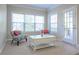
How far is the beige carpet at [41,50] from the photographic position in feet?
6.55

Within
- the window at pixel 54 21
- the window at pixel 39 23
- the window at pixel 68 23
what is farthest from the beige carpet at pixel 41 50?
the window at pixel 39 23

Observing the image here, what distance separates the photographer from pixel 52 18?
2254 mm

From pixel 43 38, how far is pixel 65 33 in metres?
0.59

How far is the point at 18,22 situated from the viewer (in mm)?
2109

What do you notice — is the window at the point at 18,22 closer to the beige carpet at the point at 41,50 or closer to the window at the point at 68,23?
the beige carpet at the point at 41,50

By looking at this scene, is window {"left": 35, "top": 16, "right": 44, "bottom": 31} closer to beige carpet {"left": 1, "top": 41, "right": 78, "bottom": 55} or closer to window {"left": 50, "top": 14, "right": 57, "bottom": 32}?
window {"left": 50, "top": 14, "right": 57, "bottom": 32}

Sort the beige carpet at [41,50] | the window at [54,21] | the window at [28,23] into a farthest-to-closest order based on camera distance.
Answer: the window at [54,21] < the window at [28,23] < the beige carpet at [41,50]

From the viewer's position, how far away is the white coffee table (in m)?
2.20

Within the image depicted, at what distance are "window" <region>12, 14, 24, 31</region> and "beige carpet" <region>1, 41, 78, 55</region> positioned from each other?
0.41m

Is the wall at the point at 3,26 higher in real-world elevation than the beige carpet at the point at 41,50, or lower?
higher

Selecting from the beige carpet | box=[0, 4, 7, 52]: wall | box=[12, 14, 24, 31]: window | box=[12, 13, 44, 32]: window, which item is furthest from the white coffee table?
box=[0, 4, 7, 52]: wall

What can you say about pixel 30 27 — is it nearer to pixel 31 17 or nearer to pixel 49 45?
pixel 31 17

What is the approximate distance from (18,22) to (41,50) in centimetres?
88

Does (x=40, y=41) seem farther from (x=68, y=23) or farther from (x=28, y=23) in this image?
(x=68, y=23)
